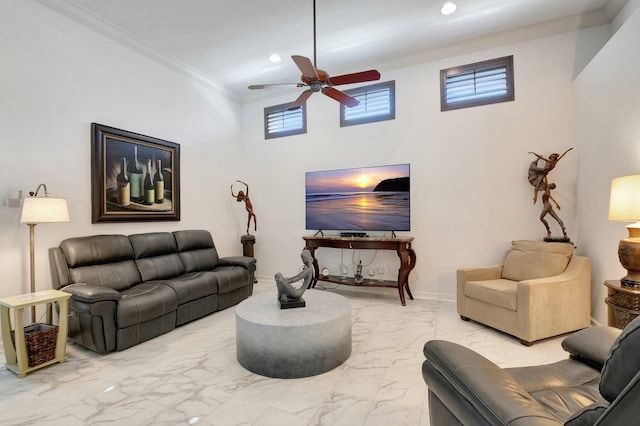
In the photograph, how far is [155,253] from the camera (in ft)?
12.6

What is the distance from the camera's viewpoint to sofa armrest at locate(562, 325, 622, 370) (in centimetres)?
150

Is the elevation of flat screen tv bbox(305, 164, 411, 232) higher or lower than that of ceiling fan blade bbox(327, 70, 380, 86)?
lower

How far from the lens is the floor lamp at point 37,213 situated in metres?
2.60

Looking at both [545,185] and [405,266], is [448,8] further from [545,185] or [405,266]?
[405,266]

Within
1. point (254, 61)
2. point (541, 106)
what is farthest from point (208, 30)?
point (541, 106)

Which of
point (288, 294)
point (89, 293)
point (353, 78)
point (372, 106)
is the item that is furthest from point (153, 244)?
point (372, 106)

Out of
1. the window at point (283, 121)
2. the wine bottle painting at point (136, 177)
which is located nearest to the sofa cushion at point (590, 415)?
the wine bottle painting at point (136, 177)

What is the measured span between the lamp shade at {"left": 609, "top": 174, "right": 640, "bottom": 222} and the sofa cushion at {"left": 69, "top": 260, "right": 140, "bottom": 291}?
14.7ft

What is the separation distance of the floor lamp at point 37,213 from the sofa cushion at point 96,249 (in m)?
0.28

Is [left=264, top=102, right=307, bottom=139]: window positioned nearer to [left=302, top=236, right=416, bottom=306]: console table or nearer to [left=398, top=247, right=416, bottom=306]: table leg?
[left=302, top=236, right=416, bottom=306]: console table

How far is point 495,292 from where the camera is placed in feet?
9.93

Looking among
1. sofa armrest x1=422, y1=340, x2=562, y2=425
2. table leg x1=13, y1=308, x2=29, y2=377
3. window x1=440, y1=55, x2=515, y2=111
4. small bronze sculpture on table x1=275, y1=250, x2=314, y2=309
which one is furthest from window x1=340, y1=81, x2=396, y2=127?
table leg x1=13, y1=308, x2=29, y2=377

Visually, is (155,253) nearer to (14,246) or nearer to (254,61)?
(14,246)

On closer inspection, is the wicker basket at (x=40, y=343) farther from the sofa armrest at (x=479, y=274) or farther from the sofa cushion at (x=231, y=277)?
the sofa armrest at (x=479, y=274)
